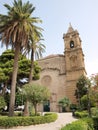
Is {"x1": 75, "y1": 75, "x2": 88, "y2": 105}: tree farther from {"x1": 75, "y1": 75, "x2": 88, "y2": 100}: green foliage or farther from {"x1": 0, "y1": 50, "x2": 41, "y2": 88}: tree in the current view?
{"x1": 0, "y1": 50, "x2": 41, "y2": 88}: tree

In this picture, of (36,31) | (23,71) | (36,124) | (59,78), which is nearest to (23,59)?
(23,71)

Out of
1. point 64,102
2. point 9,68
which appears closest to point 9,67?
point 9,68

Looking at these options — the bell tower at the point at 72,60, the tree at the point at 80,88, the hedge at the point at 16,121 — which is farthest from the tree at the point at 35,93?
the bell tower at the point at 72,60

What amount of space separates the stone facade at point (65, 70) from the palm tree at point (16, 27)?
27565 millimetres

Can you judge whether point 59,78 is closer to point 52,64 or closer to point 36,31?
point 52,64

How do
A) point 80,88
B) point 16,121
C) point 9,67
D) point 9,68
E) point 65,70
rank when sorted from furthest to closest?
point 65,70
point 80,88
point 9,67
point 9,68
point 16,121

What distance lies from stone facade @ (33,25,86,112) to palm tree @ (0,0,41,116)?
27.6m

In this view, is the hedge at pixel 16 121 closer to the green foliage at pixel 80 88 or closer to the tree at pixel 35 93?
the tree at pixel 35 93

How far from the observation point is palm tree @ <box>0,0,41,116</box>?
19.9 metres

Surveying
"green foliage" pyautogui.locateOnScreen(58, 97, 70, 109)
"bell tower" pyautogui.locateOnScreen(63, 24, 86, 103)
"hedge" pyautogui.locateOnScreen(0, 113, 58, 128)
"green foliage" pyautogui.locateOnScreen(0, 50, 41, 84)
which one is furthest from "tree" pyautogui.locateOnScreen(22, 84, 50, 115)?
"bell tower" pyautogui.locateOnScreen(63, 24, 86, 103)

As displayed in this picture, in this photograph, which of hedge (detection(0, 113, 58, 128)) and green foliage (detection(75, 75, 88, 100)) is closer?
hedge (detection(0, 113, 58, 128))

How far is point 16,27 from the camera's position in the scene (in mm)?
20031

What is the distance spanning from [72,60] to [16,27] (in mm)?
31475

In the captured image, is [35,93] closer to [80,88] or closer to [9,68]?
[9,68]
